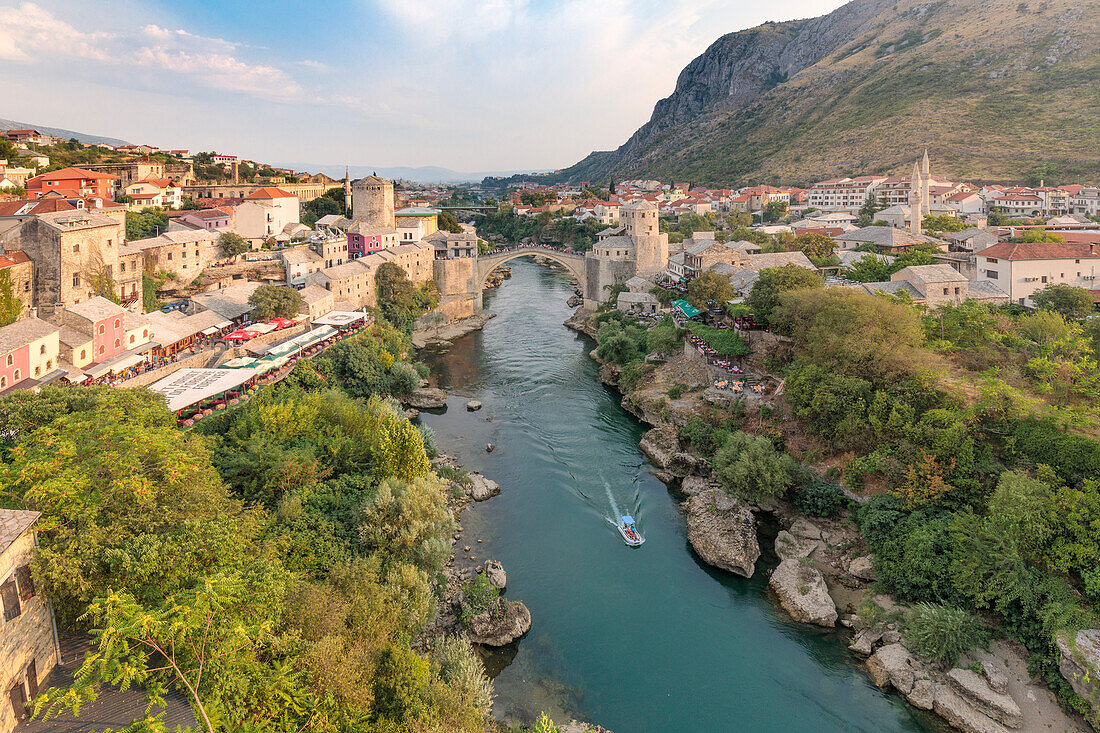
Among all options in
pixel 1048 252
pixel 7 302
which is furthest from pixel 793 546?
pixel 7 302

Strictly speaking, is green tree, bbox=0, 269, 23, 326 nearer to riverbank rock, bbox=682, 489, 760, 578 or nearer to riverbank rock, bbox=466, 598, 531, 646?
riverbank rock, bbox=466, 598, 531, 646

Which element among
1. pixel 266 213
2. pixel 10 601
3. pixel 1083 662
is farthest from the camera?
pixel 266 213

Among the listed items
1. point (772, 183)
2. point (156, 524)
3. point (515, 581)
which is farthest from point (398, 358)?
point (772, 183)

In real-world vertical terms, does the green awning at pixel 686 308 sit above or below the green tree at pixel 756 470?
above

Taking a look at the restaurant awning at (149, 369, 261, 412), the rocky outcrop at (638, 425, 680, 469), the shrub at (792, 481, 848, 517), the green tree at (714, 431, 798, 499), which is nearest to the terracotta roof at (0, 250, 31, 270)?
the restaurant awning at (149, 369, 261, 412)

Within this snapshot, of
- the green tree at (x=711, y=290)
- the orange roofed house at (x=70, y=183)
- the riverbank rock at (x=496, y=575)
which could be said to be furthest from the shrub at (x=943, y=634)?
the orange roofed house at (x=70, y=183)

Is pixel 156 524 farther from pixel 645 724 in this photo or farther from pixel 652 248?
pixel 652 248

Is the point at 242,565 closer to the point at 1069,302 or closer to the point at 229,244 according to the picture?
the point at 229,244

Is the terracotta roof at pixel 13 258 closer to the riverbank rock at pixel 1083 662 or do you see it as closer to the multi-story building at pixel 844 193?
the riverbank rock at pixel 1083 662
